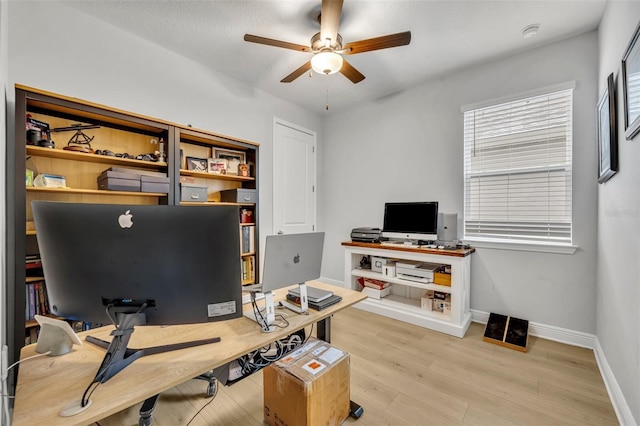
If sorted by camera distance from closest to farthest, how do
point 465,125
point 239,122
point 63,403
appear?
point 63,403
point 465,125
point 239,122

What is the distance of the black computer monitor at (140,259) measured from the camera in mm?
901

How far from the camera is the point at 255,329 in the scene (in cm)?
124

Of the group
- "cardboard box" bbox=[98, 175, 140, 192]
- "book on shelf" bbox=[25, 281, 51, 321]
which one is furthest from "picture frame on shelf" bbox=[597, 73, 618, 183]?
"book on shelf" bbox=[25, 281, 51, 321]

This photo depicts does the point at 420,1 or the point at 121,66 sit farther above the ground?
the point at 420,1

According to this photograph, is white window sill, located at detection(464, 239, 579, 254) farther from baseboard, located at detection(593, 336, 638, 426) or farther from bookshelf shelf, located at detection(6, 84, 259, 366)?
bookshelf shelf, located at detection(6, 84, 259, 366)

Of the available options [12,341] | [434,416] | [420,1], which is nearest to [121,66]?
[12,341]

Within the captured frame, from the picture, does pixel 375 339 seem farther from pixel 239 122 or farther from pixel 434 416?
pixel 239 122

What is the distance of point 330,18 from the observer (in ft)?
5.95

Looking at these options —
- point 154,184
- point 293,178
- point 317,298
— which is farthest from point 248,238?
point 317,298

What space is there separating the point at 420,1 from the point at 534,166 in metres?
1.89

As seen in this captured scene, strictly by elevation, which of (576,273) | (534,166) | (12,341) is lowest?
(12,341)

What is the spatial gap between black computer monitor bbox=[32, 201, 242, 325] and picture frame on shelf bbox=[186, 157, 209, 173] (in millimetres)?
1894

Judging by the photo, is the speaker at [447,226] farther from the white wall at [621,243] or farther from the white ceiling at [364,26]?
the white ceiling at [364,26]

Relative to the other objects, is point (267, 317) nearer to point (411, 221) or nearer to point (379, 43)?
point (379, 43)
